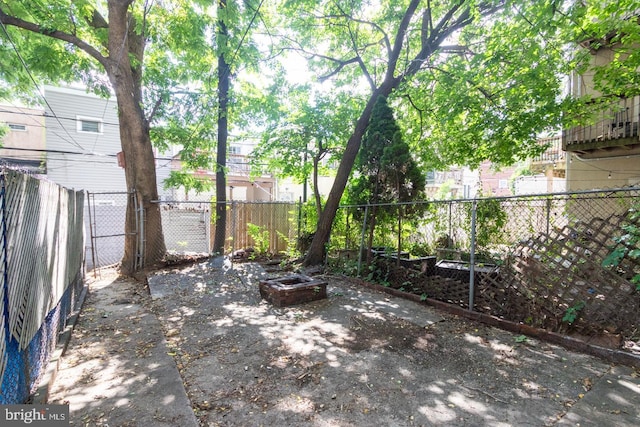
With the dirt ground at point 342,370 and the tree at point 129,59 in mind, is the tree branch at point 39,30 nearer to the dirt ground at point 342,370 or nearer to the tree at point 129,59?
the tree at point 129,59

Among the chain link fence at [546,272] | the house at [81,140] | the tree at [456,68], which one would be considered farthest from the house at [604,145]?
the house at [81,140]

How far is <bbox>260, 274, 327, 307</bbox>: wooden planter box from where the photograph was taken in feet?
16.1

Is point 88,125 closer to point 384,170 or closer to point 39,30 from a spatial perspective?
point 39,30

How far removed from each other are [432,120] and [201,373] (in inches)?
339

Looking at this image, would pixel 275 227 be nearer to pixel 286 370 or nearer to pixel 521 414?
pixel 286 370

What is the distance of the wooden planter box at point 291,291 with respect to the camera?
4922 mm

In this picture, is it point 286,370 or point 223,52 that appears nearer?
point 286,370

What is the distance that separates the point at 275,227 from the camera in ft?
31.7

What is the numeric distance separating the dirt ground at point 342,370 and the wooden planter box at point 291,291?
17 cm

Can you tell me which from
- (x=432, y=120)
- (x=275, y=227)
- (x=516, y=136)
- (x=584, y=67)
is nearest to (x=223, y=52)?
(x=275, y=227)

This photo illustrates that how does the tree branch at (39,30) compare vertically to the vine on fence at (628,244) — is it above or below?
above

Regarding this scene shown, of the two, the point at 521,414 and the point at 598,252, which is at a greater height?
the point at 598,252

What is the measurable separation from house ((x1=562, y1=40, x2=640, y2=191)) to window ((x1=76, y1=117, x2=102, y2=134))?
1813cm

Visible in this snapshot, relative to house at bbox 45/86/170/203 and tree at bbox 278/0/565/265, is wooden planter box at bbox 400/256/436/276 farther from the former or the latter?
house at bbox 45/86/170/203
